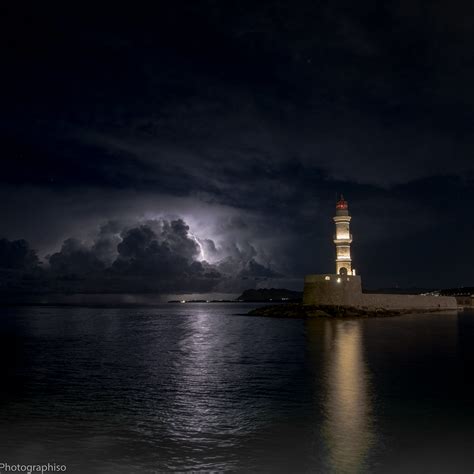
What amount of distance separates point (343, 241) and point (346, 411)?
42.6 meters

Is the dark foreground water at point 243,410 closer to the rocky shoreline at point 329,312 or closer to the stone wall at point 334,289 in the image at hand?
the rocky shoreline at point 329,312

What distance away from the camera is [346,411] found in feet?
44.8

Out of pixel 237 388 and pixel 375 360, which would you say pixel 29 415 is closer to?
pixel 237 388

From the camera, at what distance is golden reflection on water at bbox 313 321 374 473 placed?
9.82 meters

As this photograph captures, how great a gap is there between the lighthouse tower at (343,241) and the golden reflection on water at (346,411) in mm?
28381

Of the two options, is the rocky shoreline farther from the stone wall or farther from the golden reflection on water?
the golden reflection on water

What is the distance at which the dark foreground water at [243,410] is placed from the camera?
9.62m

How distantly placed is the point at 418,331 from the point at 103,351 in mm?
23857

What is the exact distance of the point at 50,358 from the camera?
2506cm

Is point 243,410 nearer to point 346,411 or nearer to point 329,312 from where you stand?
point 346,411

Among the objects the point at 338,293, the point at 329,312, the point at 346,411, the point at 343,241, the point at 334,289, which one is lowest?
the point at 329,312

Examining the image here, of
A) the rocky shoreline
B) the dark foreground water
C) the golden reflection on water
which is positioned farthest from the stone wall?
the golden reflection on water

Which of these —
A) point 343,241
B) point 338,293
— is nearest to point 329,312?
point 338,293

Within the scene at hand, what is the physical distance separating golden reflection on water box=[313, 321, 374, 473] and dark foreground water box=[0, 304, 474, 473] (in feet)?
0.13
